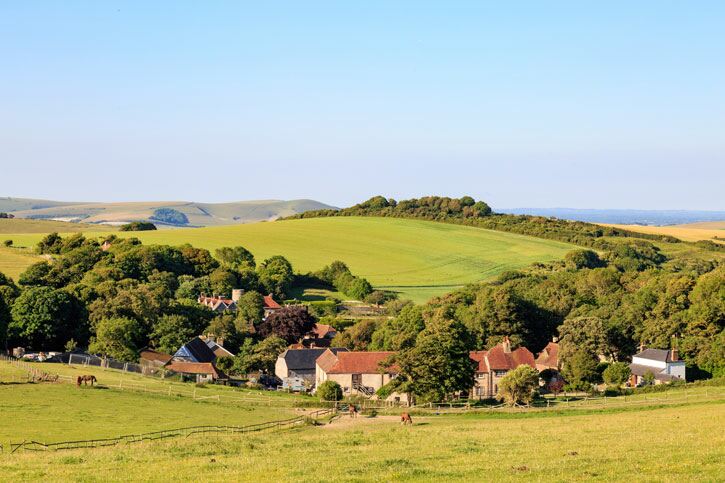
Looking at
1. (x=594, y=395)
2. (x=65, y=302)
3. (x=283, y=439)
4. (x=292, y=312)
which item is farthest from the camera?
(x=292, y=312)

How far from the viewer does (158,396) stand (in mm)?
56906

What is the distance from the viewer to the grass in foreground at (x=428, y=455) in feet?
93.5

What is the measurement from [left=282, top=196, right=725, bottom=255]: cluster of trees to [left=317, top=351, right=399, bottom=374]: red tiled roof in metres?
84.9

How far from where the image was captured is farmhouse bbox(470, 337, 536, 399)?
7688 cm

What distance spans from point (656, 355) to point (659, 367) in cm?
152

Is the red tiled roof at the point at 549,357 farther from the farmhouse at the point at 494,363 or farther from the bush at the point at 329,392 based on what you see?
the bush at the point at 329,392

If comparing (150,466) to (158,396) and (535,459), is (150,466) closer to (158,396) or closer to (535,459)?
(535,459)

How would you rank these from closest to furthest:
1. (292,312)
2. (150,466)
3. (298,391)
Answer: (150,466) → (298,391) → (292,312)

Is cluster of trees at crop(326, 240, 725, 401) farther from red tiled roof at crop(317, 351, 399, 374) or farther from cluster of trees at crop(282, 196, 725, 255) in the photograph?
cluster of trees at crop(282, 196, 725, 255)

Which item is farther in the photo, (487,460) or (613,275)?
→ (613,275)

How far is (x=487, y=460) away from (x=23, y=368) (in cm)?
4013

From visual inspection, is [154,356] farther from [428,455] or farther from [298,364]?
[428,455]

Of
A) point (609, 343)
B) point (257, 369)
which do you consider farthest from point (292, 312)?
point (609, 343)

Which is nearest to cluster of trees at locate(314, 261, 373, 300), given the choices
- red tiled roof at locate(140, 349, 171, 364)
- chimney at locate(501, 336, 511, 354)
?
chimney at locate(501, 336, 511, 354)
